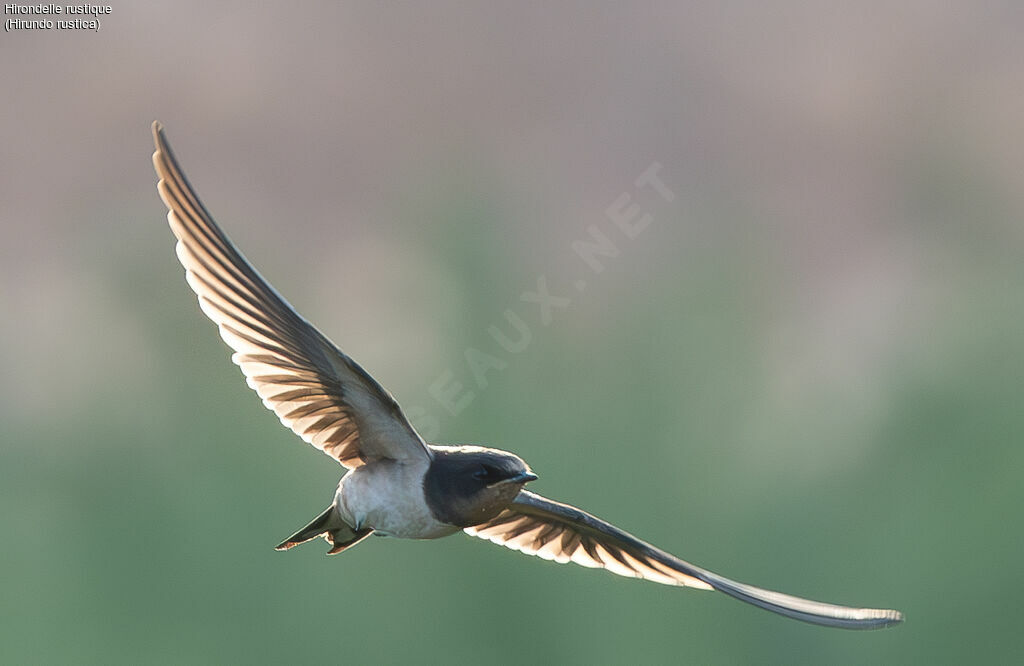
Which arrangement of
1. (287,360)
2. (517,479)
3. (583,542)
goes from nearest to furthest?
(517,479) → (287,360) → (583,542)

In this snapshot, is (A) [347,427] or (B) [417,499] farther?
(A) [347,427]

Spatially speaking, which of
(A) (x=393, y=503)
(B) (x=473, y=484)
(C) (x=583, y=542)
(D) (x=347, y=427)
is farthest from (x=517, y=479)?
(C) (x=583, y=542)

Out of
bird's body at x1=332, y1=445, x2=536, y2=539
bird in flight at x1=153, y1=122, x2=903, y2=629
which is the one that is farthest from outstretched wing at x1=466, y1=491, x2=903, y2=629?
bird's body at x1=332, y1=445, x2=536, y2=539

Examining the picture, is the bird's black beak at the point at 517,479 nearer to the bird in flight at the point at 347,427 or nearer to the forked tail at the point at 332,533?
the bird in flight at the point at 347,427

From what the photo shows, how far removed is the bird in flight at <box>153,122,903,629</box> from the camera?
51.6 inches

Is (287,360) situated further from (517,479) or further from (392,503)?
(517,479)

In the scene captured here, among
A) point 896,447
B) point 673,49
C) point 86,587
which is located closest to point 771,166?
point 673,49

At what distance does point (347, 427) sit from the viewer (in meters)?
1.47

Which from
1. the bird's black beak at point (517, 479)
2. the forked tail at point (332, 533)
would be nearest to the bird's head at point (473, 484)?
the bird's black beak at point (517, 479)

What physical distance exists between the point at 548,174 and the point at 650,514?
3.43 m

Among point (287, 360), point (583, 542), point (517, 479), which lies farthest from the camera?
point (583, 542)

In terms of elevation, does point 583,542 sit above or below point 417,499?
below

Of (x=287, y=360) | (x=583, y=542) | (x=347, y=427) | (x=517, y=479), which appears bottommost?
(x=583, y=542)

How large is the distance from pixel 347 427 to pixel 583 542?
49 centimetres
